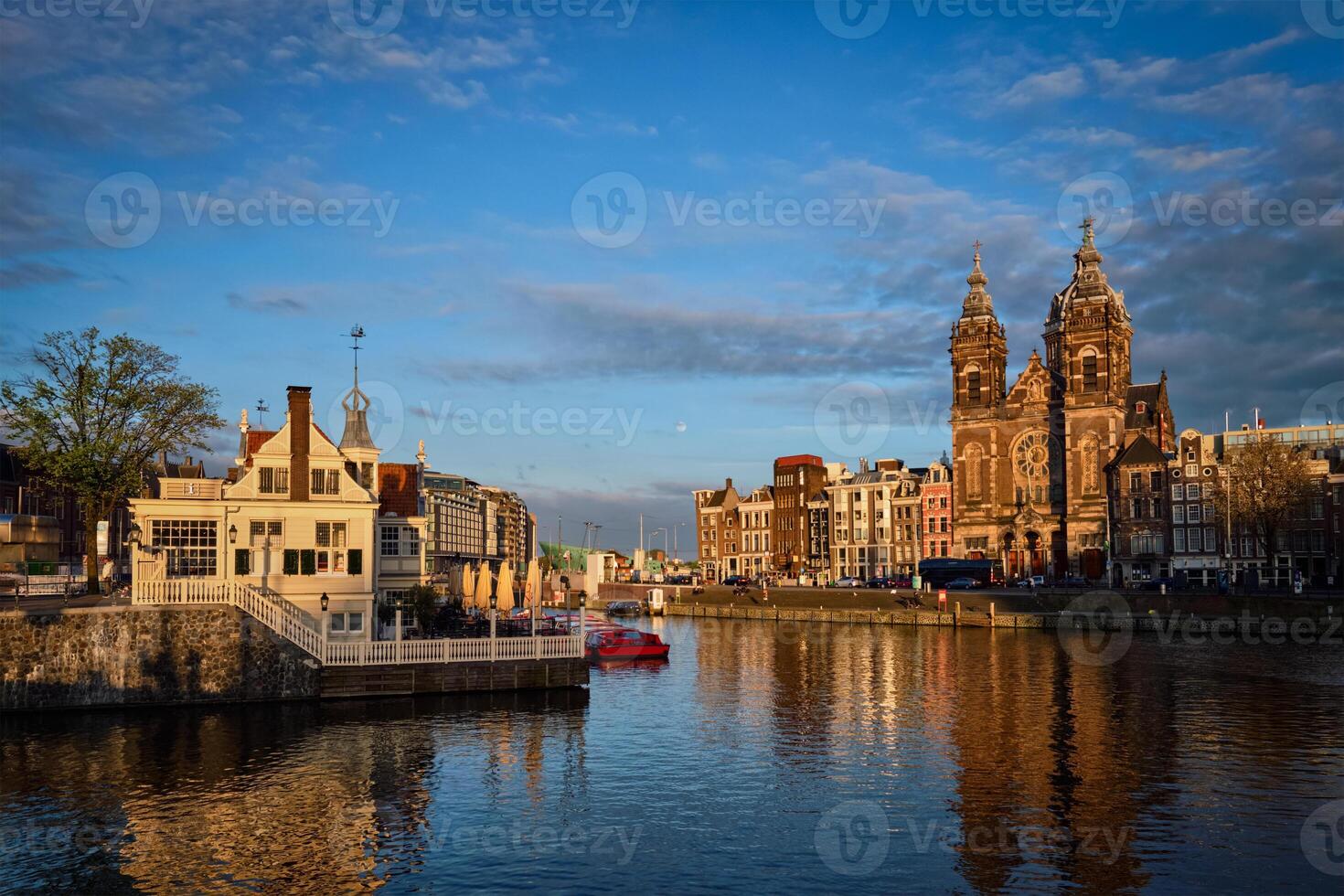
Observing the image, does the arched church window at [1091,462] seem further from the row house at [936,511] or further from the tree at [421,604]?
the tree at [421,604]

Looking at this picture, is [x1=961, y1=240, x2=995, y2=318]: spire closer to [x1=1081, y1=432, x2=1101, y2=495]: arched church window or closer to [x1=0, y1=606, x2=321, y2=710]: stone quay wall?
[x1=1081, y1=432, x2=1101, y2=495]: arched church window

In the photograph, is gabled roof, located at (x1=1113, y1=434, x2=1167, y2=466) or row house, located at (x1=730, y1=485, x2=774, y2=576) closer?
gabled roof, located at (x1=1113, y1=434, x2=1167, y2=466)

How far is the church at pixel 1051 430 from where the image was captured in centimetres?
13250

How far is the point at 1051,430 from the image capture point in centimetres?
13850

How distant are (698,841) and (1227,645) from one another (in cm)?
6610

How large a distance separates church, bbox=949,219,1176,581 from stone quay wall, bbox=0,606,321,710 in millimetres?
107171

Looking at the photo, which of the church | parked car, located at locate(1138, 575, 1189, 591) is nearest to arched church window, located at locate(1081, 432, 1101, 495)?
the church

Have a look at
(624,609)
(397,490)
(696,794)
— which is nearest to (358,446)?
(397,490)

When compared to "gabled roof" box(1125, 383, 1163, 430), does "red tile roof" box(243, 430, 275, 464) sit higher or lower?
lower

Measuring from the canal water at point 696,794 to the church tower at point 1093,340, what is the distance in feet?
274

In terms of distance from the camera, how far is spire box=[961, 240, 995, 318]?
149125mm

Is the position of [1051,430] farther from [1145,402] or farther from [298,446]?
[298,446]

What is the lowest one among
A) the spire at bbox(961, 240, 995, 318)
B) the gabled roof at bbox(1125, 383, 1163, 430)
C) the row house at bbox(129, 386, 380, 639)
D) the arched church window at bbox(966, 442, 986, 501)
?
the row house at bbox(129, 386, 380, 639)

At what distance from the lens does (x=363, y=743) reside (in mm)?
39781
